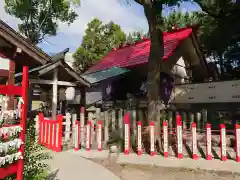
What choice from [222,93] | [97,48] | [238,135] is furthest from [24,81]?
[97,48]

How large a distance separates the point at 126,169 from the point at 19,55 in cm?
585

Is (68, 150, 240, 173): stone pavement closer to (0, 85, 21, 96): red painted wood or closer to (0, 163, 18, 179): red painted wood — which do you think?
(0, 163, 18, 179): red painted wood

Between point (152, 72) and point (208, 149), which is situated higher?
point (152, 72)

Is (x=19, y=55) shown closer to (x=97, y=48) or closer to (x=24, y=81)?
(x=24, y=81)

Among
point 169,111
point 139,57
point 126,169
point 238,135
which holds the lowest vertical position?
point 126,169

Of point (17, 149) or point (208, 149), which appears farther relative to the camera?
point (208, 149)

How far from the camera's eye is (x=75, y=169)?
5.75 m

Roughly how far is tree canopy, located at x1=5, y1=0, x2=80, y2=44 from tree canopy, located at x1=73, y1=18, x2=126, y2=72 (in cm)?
274

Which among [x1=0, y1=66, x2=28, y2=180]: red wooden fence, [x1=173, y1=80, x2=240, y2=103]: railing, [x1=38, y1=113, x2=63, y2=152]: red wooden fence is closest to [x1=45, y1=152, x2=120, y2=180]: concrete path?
[x1=38, y1=113, x2=63, y2=152]: red wooden fence

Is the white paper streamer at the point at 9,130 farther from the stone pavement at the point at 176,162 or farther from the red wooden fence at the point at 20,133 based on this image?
the stone pavement at the point at 176,162

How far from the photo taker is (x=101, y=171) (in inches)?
224

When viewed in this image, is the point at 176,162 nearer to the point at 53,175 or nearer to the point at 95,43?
the point at 53,175

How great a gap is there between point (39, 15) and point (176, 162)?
2537cm

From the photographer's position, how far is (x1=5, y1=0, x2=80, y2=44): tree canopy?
1009 inches
